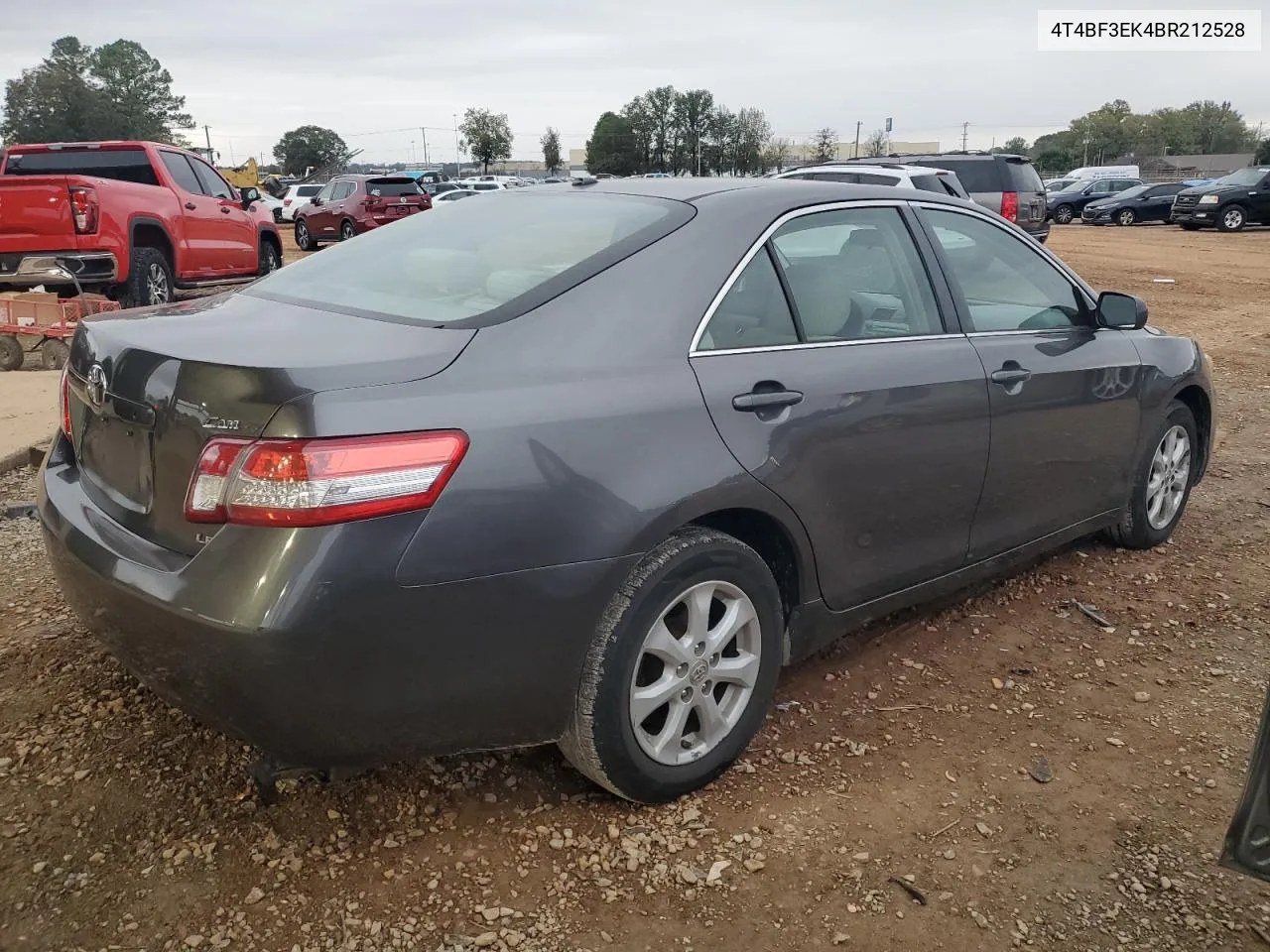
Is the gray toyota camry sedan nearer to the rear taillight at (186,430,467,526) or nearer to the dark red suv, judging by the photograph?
the rear taillight at (186,430,467,526)

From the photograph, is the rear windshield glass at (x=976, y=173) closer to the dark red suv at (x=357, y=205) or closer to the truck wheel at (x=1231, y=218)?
the dark red suv at (x=357, y=205)

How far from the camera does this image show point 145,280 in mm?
9633

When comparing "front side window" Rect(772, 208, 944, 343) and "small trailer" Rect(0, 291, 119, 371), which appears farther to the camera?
"small trailer" Rect(0, 291, 119, 371)

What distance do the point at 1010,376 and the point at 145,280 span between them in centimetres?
865

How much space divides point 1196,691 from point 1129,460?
43.1 inches

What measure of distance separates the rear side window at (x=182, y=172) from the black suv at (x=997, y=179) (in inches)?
350

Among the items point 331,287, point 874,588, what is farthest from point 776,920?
point 331,287

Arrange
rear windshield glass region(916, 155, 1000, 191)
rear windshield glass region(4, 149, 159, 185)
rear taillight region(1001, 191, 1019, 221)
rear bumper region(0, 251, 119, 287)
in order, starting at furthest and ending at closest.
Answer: rear windshield glass region(916, 155, 1000, 191)
rear taillight region(1001, 191, 1019, 221)
rear windshield glass region(4, 149, 159, 185)
rear bumper region(0, 251, 119, 287)

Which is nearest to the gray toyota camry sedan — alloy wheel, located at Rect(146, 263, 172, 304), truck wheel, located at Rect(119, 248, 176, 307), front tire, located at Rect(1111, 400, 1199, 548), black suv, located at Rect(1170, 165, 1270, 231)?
front tire, located at Rect(1111, 400, 1199, 548)

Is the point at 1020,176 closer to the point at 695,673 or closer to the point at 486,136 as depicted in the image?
the point at 695,673

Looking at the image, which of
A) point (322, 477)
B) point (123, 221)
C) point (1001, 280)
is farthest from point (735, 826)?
point (123, 221)

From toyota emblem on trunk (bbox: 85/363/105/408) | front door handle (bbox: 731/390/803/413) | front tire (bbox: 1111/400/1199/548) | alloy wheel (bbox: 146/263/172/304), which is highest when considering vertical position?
toyota emblem on trunk (bbox: 85/363/105/408)

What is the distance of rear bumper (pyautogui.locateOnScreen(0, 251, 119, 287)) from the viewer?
8.83 meters

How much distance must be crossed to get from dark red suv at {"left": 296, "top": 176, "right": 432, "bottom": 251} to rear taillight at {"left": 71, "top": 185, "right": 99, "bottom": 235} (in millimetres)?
13835
